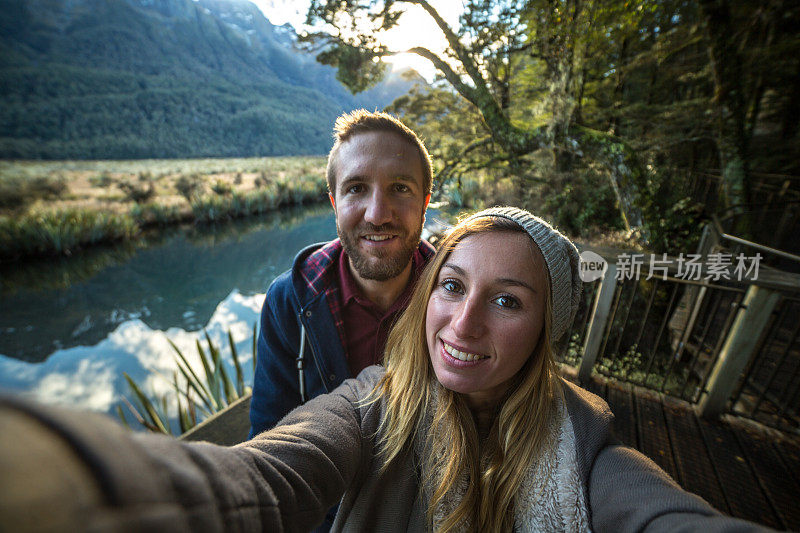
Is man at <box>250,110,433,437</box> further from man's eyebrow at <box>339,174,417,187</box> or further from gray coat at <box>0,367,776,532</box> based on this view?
gray coat at <box>0,367,776,532</box>

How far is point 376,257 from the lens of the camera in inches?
70.2

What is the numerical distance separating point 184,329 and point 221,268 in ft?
13.6

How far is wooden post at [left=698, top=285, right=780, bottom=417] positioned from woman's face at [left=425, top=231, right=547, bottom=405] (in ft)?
9.13

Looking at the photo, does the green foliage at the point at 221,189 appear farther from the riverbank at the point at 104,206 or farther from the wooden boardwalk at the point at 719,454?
the wooden boardwalk at the point at 719,454

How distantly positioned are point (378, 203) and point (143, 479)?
1.53m

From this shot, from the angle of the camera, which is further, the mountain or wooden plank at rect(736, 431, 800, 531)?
the mountain

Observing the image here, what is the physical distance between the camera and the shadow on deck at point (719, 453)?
85.0 inches

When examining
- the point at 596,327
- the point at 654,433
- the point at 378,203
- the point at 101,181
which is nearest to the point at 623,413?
the point at 654,433

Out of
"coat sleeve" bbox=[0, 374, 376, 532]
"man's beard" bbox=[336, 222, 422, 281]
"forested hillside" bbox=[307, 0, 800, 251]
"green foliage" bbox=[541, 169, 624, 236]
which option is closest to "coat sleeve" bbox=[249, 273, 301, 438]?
"man's beard" bbox=[336, 222, 422, 281]

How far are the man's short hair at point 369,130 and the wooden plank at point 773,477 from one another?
3.21 m

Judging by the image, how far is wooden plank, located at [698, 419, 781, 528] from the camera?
2.10 m

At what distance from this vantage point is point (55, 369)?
669 centimetres

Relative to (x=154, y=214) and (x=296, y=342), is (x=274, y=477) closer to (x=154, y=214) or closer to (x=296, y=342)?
(x=296, y=342)

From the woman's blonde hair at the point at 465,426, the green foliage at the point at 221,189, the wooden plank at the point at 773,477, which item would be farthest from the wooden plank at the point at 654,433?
the green foliage at the point at 221,189
